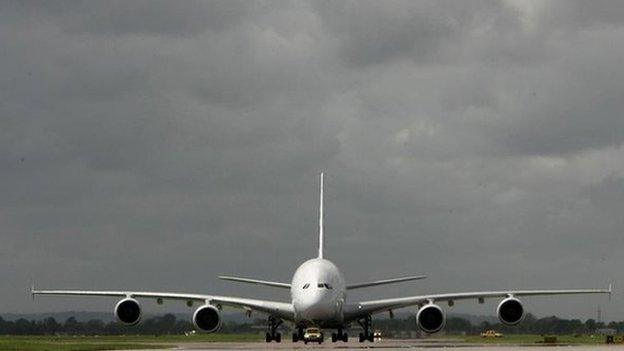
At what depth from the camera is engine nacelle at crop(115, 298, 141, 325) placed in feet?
204

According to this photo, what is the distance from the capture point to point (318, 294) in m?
57.8

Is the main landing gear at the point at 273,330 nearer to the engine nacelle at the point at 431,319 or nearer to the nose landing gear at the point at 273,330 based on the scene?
the nose landing gear at the point at 273,330

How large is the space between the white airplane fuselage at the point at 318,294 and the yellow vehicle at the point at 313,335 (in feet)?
6.96

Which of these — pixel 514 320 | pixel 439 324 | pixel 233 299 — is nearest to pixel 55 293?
pixel 233 299

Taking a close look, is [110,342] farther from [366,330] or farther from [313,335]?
[366,330]

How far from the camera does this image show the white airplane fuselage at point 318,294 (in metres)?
58.1

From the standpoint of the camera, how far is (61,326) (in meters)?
122

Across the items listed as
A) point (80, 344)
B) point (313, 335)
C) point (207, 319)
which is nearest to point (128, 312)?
point (207, 319)

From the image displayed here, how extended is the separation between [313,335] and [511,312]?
→ 38.7ft

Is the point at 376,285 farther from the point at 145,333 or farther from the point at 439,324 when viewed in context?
the point at 145,333

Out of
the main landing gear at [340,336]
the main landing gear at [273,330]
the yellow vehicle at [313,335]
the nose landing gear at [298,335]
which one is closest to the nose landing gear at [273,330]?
the main landing gear at [273,330]

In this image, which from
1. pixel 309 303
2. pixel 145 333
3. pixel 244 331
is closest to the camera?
pixel 309 303

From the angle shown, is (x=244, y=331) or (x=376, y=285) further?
(x=244, y=331)

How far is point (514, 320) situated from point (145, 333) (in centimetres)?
7125
